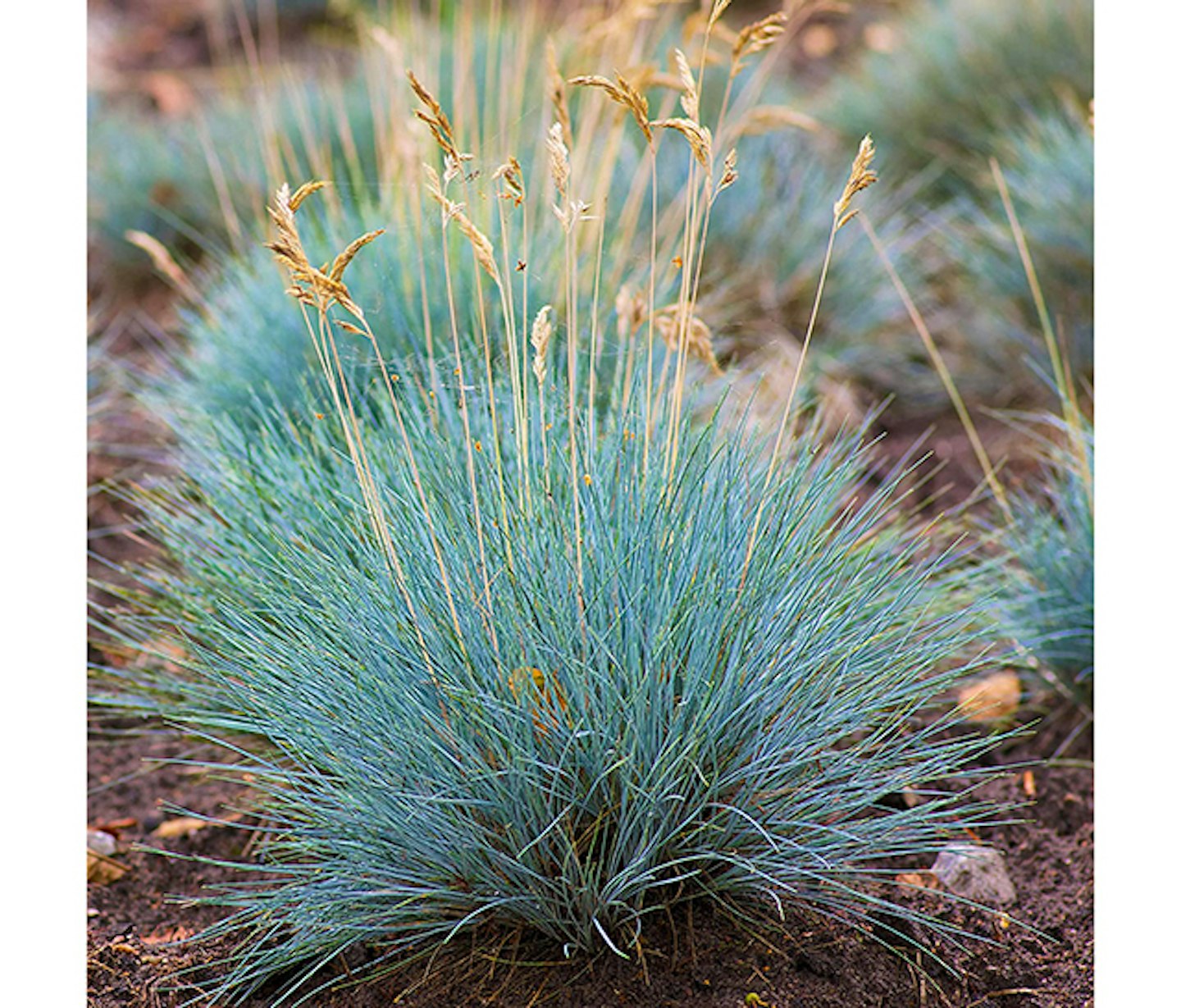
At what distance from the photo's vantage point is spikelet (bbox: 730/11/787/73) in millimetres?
1592

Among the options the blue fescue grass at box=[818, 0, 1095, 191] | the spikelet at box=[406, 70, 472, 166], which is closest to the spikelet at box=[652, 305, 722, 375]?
the spikelet at box=[406, 70, 472, 166]

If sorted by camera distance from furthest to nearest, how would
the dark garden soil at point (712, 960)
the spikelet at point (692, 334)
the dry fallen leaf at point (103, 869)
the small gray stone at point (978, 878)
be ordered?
the dry fallen leaf at point (103, 869) → the small gray stone at point (978, 878) → the spikelet at point (692, 334) → the dark garden soil at point (712, 960)

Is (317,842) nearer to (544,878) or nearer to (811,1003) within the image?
(544,878)

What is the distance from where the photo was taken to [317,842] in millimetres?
1483

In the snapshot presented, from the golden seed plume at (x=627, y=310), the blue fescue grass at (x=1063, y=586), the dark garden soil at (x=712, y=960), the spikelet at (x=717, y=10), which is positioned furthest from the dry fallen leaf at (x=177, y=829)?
the spikelet at (x=717, y=10)

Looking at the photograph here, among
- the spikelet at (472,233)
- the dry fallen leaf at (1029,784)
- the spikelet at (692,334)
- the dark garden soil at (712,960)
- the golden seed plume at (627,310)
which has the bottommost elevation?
the dark garden soil at (712,960)

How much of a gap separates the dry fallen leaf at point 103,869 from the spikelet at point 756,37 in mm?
1455

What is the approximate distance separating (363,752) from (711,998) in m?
0.47

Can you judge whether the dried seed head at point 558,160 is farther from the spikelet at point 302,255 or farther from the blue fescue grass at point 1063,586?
the blue fescue grass at point 1063,586

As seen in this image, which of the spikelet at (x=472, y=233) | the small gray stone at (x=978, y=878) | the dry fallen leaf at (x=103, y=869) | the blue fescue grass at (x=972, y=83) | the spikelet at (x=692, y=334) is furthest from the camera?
the blue fescue grass at (x=972, y=83)

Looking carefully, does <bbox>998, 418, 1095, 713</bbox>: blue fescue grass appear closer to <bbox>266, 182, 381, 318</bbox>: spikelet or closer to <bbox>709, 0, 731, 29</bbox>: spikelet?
<bbox>709, 0, 731, 29</bbox>: spikelet

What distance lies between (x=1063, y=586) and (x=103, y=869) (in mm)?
1628

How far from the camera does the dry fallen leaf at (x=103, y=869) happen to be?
2033mm

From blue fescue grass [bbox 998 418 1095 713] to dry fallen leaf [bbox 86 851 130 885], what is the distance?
147 centimetres
